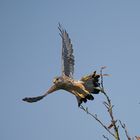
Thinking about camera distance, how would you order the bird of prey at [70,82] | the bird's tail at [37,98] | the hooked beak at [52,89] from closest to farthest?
the bird's tail at [37,98] → the bird of prey at [70,82] → the hooked beak at [52,89]

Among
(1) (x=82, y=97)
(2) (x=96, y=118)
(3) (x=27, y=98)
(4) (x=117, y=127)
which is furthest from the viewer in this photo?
(1) (x=82, y=97)

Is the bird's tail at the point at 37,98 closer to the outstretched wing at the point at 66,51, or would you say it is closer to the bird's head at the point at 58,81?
the bird's head at the point at 58,81

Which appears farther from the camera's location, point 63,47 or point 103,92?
point 63,47

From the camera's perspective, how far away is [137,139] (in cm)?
558

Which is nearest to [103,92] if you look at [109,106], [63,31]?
[109,106]

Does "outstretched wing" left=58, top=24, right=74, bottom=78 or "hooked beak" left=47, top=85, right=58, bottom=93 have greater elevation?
"outstretched wing" left=58, top=24, right=74, bottom=78

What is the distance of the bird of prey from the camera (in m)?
7.18

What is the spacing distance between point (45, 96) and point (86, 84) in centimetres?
87

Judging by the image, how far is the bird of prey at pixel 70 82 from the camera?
23.6 ft

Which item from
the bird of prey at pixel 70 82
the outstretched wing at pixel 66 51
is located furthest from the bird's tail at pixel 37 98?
the outstretched wing at pixel 66 51

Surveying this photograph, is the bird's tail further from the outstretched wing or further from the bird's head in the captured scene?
the outstretched wing

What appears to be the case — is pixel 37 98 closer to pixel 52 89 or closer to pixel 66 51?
pixel 52 89

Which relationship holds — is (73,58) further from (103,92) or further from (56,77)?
(103,92)

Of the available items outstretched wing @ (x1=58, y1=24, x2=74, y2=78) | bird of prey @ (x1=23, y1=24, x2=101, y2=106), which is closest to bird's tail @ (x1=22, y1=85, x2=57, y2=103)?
bird of prey @ (x1=23, y1=24, x2=101, y2=106)
